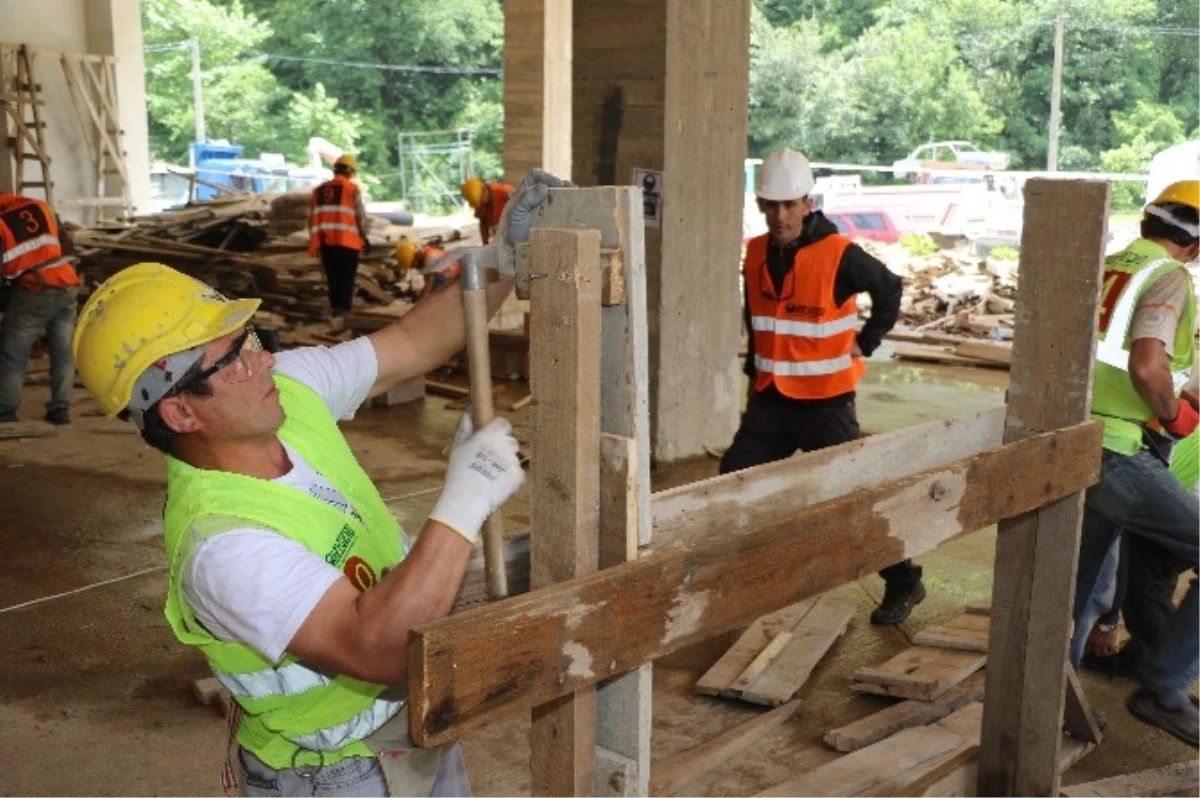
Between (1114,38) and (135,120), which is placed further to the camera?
(1114,38)

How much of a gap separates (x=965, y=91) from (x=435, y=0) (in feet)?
59.2

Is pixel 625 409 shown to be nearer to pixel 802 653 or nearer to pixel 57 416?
pixel 802 653

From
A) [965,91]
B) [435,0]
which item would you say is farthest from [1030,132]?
[435,0]

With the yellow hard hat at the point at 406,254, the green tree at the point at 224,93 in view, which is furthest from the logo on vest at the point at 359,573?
the green tree at the point at 224,93

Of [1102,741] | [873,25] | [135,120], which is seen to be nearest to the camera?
[1102,741]

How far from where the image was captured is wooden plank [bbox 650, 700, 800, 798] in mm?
4340

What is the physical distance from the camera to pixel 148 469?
9047 millimetres

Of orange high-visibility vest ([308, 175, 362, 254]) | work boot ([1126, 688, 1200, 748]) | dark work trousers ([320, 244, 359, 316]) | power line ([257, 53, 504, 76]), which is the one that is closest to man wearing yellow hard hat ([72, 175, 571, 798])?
work boot ([1126, 688, 1200, 748])

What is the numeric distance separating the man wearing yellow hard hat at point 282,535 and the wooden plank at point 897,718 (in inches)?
86.4

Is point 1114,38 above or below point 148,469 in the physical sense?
above

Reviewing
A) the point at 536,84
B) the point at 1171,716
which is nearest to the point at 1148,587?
the point at 1171,716

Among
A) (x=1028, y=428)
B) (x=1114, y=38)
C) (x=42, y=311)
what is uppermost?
(x=1114, y=38)

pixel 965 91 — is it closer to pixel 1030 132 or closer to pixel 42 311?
pixel 1030 132

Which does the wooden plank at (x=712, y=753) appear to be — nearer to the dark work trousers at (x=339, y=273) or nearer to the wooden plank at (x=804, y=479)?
the wooden plank at (x=804, y=479)
